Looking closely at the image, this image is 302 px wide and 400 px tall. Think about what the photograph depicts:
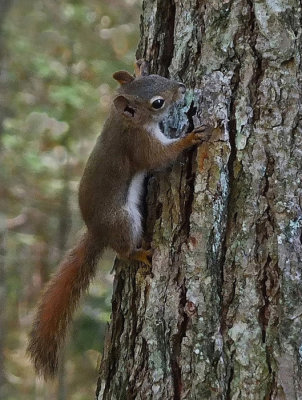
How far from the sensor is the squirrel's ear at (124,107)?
2264 mm

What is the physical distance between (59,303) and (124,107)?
30.9 inches

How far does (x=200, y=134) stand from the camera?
1.79m

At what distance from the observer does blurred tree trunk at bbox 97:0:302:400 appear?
5.05ft

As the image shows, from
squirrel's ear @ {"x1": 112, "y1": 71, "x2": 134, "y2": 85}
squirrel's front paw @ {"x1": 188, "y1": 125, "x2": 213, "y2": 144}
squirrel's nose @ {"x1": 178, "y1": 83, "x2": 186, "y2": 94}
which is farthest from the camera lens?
squirrel's ear @ {"x1": 112, "y1": 71, "x2": 134, "y2": 85}

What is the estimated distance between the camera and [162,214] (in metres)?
1.84

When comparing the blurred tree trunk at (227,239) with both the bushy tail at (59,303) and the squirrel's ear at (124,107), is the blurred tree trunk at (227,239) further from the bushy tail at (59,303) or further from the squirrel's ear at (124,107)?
the squirrel's ear at (124,107)

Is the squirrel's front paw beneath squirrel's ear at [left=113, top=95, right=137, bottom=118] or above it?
beneath

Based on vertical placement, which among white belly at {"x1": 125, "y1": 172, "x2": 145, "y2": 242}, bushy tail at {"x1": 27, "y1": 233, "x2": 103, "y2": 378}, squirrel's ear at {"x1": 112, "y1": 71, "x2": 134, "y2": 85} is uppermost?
squirrel's ear at {"x1": 112, "y1": 71, "x2": 134, "y2": 85}

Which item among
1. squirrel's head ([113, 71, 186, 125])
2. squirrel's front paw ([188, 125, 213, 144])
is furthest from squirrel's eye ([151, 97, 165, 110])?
squirrel's front paw ([188, 125, 213, 144])

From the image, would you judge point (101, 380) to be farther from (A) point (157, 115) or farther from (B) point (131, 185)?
(A) point (157, 115)

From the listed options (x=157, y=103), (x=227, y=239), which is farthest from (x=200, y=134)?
(x=157, y=103)

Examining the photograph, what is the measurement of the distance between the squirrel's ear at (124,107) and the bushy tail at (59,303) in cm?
51

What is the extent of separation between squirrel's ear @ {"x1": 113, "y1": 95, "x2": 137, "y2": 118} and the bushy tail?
51 cm

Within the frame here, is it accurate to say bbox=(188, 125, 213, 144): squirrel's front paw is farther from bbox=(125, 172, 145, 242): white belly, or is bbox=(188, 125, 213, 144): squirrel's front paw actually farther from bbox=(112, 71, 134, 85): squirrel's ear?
bbox=(112, 71, 134, 85): squirrel's ear
